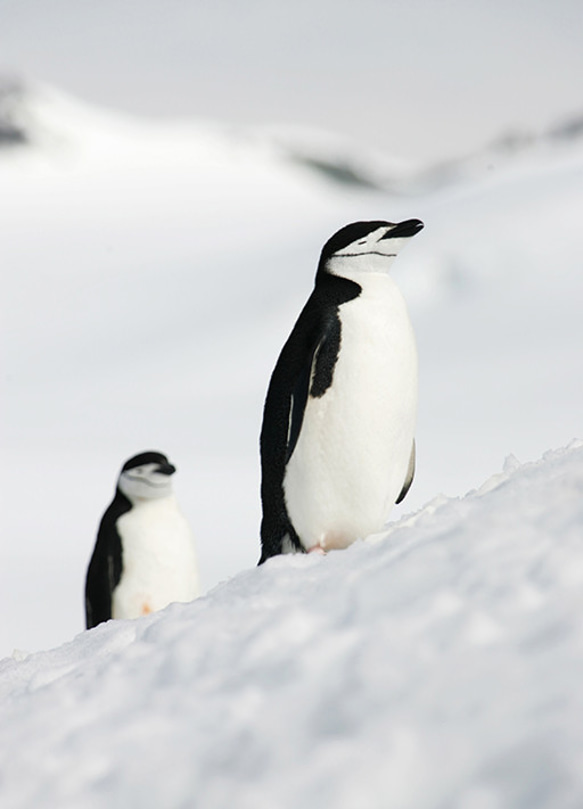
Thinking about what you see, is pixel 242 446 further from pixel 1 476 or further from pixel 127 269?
pixel 127 269

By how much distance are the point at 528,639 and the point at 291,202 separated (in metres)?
33.1

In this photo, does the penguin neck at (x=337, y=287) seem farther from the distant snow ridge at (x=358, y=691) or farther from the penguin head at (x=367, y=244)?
the distant snow ridge at (x=358, y=691)

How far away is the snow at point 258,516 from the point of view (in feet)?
3.53

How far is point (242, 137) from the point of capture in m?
35.6

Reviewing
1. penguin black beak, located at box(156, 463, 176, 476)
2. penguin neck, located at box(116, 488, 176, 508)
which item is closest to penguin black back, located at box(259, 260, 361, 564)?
penguin black beak, located at box(156, 463, 176, 476)

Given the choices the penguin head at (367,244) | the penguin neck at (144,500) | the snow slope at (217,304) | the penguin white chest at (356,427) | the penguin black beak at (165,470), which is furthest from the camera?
the snow slope at (217,304)

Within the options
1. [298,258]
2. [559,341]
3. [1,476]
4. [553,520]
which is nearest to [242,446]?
[1,476]

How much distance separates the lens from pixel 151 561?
175 inches

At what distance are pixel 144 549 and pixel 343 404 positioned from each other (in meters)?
1.98

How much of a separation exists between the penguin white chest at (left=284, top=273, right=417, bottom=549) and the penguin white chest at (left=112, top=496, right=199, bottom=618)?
1792mm

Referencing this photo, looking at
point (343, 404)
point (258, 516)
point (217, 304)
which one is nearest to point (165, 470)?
point (343, 404)

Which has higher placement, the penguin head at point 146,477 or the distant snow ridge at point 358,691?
the penguin head at point 146,477

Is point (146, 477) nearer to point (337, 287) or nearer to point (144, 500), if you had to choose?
point (144, 500)

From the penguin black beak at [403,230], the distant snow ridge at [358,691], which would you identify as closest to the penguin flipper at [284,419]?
the penguin black beak at [403,230]
